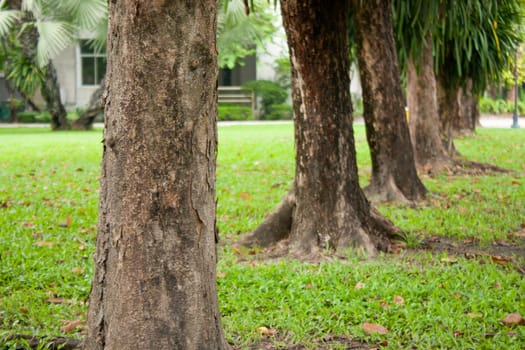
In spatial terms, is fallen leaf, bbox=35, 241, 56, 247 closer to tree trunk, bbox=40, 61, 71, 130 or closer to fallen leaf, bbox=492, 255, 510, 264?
fallen leaf, bbox=492, 255, 510, 264

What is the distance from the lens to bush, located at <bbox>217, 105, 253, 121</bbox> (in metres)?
31.8

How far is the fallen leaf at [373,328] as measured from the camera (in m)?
4.22

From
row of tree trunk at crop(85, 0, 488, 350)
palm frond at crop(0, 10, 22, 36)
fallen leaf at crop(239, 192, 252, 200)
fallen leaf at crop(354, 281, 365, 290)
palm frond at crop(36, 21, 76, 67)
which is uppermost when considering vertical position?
palm frond at crop(0, 10, 22, 36)

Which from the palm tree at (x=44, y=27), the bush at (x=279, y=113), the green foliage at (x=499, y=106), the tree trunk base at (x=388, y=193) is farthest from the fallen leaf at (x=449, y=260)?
the green foliage at (x=499, y=106)

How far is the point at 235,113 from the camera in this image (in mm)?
32125

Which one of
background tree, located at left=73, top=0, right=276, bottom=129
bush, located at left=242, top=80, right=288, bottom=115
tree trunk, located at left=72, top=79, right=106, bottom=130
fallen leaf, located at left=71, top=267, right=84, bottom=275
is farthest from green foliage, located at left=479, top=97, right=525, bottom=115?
fallen leaf, located at left=71, top=267, right=84, bottom=275

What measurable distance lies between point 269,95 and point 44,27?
524 inches

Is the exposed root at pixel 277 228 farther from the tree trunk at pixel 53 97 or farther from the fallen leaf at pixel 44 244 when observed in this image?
the tree trunk at pixel 53 97

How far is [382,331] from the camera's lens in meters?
4.22

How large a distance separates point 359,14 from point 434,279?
13.0 ft

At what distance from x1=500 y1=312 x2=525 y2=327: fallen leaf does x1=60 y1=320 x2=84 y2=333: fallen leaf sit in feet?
7.96

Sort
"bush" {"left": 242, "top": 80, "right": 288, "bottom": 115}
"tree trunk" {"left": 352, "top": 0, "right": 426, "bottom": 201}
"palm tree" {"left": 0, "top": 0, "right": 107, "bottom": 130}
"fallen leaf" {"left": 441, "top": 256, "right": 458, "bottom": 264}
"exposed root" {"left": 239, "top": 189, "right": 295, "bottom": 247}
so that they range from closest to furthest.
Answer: "fallen leaf" {"left": 441, "top": 256, "right": 458, "bottom": 264} < "exposed root" {"left": 239, "top": 189, "right": 295, "bottom": 247} < "tree trunk" {"left": 352, "top": 0, "right": 426, "bottom": 201} < "palm tree" {"left": 0, "top": 0, "right": 107, "bottom": 130} < "bush" {"left": 242, "top": 80, "right": 288, "bottom": 115}

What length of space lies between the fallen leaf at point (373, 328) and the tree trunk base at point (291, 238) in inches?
69.9

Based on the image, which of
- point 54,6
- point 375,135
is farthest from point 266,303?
point 54,6
